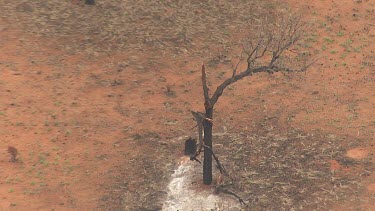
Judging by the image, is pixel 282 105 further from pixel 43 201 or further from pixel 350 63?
pixel 43 201

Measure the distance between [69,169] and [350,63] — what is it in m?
14.2

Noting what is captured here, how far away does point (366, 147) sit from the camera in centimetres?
1565

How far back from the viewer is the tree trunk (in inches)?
524

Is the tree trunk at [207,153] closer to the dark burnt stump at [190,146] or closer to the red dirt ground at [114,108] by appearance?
the dark burnt stump at [190,146]

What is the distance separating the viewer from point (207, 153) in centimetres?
1369

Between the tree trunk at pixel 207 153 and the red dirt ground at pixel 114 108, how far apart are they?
2525mm

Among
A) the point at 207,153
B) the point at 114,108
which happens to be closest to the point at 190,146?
the point at 207,153

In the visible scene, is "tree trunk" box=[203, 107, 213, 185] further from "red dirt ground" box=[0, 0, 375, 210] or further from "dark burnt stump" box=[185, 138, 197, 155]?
"red dirt ground" box=[0, 0, 375, 210]

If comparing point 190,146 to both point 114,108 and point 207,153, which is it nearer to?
point 207,153

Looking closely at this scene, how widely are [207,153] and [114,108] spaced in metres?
5.96

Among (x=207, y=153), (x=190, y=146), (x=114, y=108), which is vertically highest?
(x=207, y=153)

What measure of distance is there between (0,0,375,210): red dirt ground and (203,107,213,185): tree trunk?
8.28 feet

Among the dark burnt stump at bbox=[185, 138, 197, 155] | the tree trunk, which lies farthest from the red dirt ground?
the tree trunk

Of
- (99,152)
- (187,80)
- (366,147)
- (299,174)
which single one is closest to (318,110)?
(366,147)
